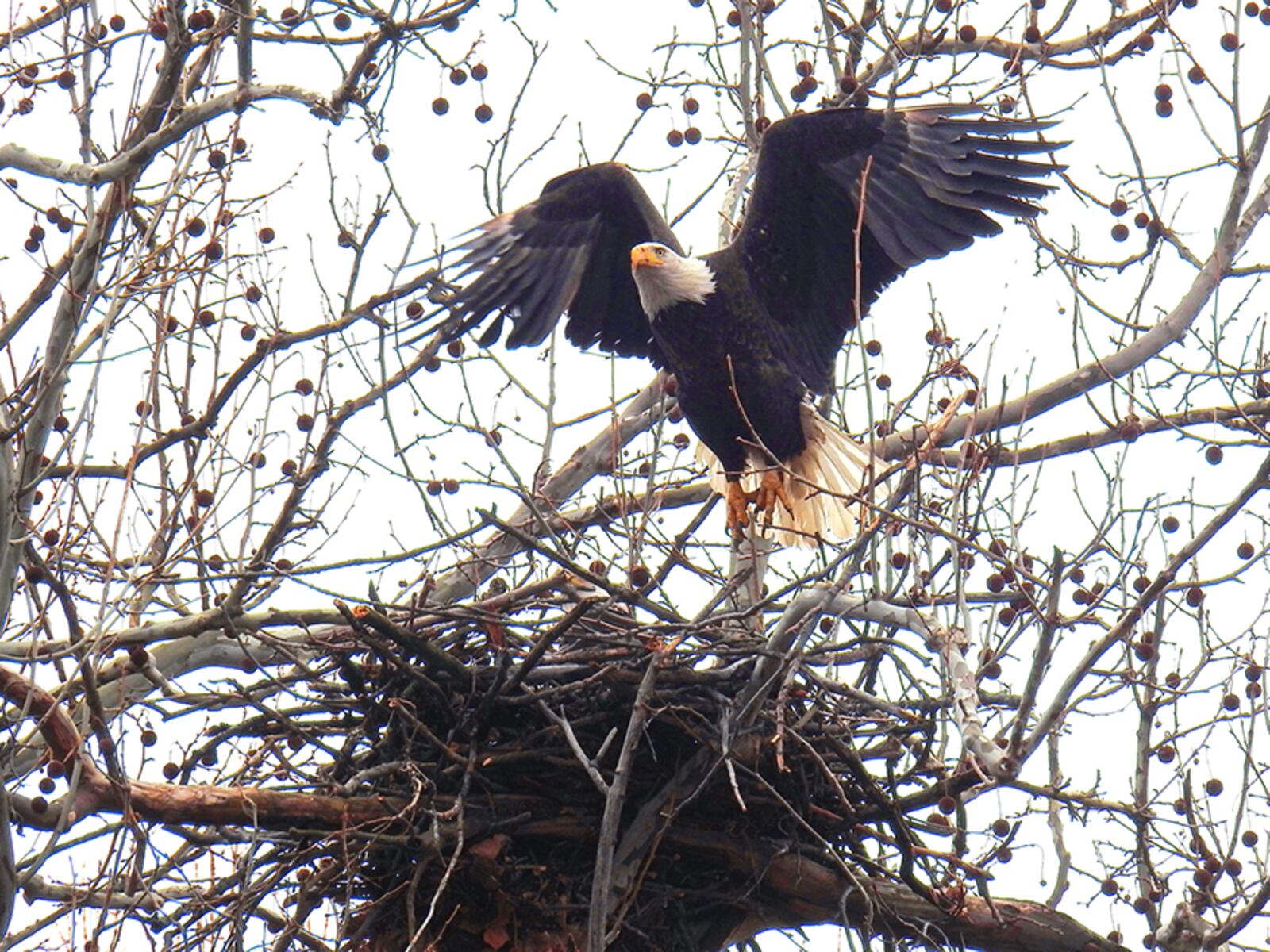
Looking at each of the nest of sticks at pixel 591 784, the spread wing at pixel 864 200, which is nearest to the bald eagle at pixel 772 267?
the spread wing at pixel 864 200

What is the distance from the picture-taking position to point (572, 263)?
21.0 feet

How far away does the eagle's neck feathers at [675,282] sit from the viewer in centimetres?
584

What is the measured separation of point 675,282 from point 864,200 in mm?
883

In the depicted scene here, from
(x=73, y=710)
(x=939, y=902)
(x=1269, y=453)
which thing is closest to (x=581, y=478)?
(x=73, y=710)

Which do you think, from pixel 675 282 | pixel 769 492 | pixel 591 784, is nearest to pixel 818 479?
pixel 769 492

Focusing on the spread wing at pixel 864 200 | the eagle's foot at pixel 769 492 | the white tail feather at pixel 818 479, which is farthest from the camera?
the white tail feather at pixel 818 479

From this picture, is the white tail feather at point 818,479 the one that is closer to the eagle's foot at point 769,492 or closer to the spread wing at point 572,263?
the eagle's foot at point 769,492

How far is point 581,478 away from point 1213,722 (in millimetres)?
2499

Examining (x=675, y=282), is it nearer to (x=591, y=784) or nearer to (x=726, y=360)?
(x=726, y=360)

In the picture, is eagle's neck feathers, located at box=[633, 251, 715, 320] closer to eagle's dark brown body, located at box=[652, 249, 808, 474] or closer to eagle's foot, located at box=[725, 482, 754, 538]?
eagle's dark brown body, located at box=[652, 249, 808, 474]

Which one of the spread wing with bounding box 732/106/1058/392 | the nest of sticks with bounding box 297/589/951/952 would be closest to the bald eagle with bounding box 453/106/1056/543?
the spread wing with bounding box 732/106/1058/392

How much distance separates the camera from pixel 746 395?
19.6 feet

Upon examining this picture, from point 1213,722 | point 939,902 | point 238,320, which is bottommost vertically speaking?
point 939,902

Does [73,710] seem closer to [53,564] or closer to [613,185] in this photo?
[53,564]
